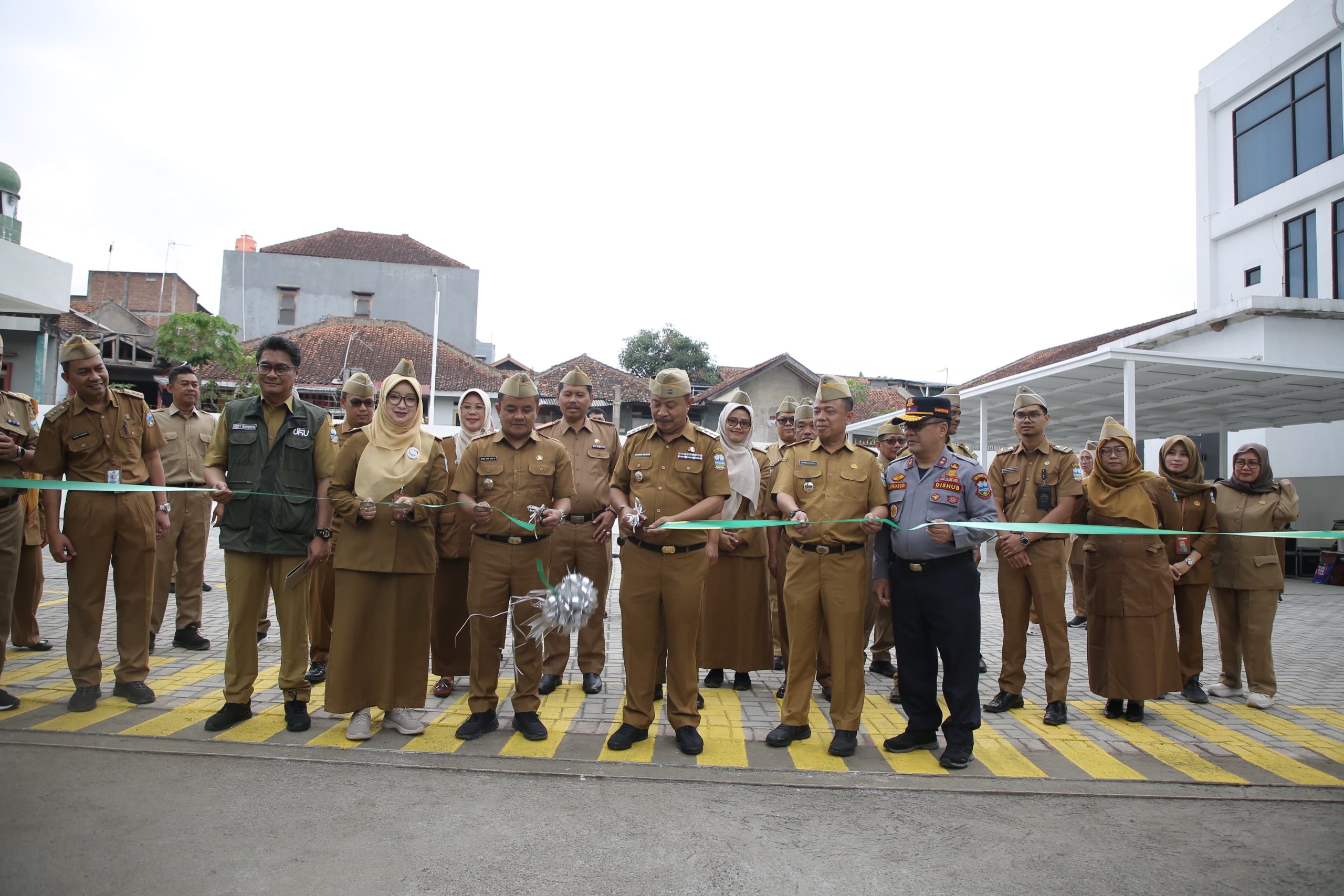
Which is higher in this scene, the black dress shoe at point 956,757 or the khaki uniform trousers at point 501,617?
the khaki uniform trousers at point 501,617

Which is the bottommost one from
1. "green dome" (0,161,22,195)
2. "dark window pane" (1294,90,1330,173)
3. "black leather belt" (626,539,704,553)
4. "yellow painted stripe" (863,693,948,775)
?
"yellow painted stripe" (863,693,948,775)

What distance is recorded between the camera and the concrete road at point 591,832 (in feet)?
10.1

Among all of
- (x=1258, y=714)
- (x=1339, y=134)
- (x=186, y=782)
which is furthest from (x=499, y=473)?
(x=1339, y=134)

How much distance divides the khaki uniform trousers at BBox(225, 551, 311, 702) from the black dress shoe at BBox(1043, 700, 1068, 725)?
452cm

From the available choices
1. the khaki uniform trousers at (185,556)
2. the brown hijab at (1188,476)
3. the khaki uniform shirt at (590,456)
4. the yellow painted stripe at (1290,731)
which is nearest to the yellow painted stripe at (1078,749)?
the yellow painted stripe at (1290,731)

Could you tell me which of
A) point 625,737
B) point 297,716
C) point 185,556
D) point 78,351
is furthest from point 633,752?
point 185,556

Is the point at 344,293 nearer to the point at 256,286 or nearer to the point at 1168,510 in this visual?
the point at 256,286

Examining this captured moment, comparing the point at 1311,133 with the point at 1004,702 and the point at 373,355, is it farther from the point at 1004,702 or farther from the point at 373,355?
the point at 373,355

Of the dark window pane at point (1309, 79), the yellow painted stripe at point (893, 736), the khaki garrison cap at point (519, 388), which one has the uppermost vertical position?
the dark window pane at point (1309, 79)

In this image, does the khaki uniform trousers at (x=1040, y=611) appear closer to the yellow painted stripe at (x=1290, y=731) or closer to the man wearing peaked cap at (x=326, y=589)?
the yellow painted stripe at (x=1290, y=731)

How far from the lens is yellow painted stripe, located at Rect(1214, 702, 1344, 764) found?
495 cm

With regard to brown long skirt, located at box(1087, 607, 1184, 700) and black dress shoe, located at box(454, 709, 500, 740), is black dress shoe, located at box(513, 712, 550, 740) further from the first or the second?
brown long skirt, located at box(1087, 607, 1184, 700)

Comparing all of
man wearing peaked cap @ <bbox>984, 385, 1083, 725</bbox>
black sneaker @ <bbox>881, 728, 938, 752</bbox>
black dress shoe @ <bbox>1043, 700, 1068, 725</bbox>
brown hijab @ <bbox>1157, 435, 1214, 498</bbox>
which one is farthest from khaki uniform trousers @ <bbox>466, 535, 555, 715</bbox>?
brown hijab @ <bbox>1157, 435, 1214, 498</bbox>

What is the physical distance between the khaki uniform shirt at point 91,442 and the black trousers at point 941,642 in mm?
4798
